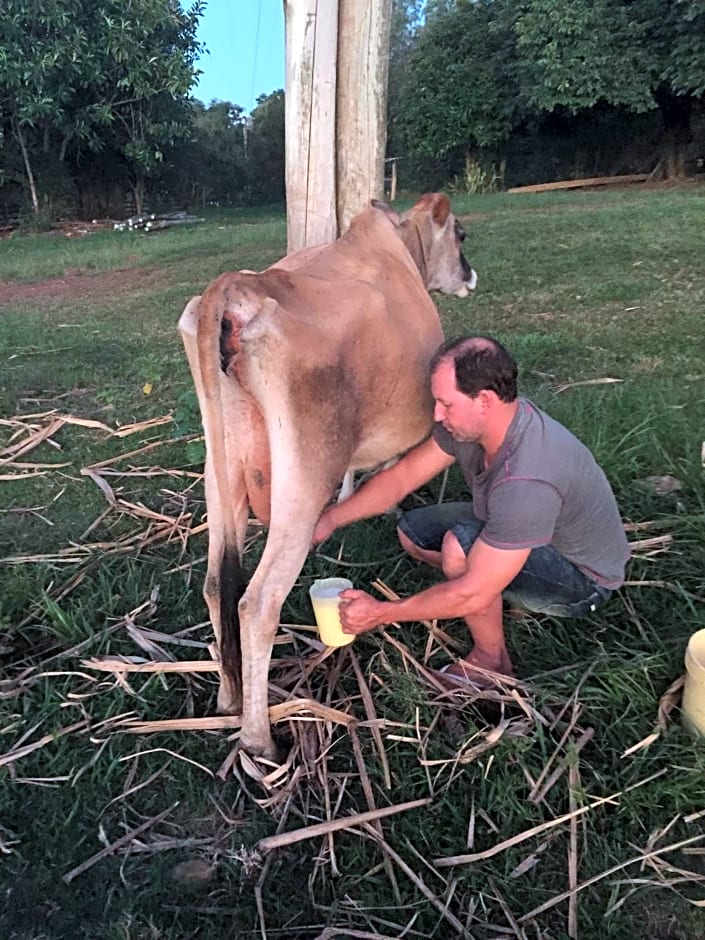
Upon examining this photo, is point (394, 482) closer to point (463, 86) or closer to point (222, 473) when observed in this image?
point (222, 473)

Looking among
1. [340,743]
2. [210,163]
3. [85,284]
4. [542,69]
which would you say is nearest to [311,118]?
[340,743]

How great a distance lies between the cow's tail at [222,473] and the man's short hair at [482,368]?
79 centimetres

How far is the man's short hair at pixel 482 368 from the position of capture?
8.90 feet

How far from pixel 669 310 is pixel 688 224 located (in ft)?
16.0

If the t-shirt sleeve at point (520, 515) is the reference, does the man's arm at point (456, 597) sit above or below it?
below

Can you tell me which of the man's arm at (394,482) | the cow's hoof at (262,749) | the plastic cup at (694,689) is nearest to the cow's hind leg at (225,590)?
the cow's hoof at (262,749)

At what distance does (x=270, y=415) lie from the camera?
2730mm

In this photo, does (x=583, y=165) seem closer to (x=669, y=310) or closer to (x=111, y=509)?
(x=669, y=310)

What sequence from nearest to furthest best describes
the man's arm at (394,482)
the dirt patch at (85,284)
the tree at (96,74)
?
1. the man's arm at (394,482)
2. the dirt patch at (85,284)
3. the tree at (96,74)

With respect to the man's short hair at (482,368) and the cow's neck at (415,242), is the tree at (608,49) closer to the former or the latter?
the cow's neck at (415,242)

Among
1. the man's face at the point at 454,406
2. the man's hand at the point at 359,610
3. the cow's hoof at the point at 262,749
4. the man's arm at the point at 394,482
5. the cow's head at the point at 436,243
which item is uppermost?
the cow's head at the point at 436,243

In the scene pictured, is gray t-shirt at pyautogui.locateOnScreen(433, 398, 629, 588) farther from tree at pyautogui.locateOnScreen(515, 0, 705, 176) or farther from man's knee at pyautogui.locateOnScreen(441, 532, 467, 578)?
tree at pyautogui.locateOnScreen(515, 0, 705, 176)

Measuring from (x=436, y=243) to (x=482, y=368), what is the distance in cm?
218

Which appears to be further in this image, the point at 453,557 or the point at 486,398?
the point at 453,557
